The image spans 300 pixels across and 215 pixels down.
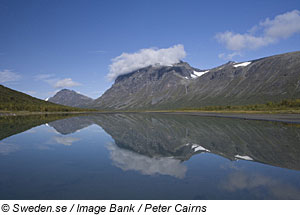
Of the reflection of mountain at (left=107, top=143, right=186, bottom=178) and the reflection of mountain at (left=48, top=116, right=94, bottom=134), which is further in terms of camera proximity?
the reflection of mountain at (left=48, top=116, right=94, bottom=134)

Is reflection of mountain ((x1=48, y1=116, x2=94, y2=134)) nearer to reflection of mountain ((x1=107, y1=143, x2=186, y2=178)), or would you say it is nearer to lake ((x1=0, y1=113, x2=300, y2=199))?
lake ((x1=0, y1=113, x2=300, y2=199))

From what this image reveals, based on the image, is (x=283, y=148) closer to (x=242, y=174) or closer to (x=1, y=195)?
(x=242, y=174)

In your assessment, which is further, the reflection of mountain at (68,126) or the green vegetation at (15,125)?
the reflection of mountain at (68,126)

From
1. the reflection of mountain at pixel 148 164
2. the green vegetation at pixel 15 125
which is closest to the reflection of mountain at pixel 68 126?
the green vegetation at pixel 15 125

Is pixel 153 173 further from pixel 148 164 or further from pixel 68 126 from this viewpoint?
pixel 68 126

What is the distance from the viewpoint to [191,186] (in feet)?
40.6

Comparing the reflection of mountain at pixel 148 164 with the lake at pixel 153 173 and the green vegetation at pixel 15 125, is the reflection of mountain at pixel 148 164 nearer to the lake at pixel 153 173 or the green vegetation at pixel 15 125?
the lake at pixel 153 173

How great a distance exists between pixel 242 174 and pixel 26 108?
198 meters

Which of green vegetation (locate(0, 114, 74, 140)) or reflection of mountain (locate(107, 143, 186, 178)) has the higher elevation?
green vegetation (locate(0, 114, 74, 140))

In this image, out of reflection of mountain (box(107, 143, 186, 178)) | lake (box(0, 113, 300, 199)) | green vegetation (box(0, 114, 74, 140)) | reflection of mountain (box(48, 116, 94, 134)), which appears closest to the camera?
lake (box(0, 113, 300, 199))

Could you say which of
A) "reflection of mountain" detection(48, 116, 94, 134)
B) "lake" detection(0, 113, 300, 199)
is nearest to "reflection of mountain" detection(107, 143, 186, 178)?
"lake" detection(0, 113, 300, 199)

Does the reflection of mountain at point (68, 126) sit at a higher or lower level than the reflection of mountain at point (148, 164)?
higher

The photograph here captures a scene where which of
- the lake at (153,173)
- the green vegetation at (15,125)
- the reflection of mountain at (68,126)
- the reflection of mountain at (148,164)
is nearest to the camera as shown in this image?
the lake at (153,173)
